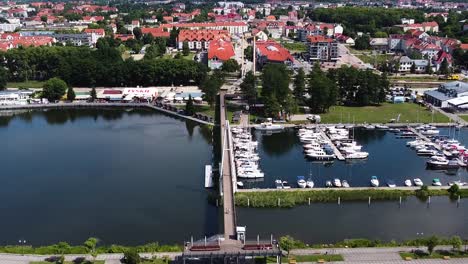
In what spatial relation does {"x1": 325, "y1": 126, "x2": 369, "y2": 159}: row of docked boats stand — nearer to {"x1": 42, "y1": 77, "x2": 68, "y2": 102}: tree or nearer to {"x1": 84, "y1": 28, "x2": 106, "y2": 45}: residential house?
{"x1": 42, "y1": 77, "x2": 68, "y2": 102}: tree

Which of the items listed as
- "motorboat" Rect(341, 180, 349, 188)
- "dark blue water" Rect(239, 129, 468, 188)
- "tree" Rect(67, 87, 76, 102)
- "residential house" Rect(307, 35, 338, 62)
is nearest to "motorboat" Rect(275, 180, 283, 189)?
"dark blue water" Rect(239, 129, 468, 188)

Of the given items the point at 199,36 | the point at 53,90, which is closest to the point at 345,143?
the point at 53,90

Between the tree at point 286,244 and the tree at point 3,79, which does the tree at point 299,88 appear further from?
the tree at point 3,79

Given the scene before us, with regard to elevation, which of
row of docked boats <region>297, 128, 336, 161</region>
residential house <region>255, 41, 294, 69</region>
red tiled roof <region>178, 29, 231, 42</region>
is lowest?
row of docked boats <region>297, 128, 336, 161</region>

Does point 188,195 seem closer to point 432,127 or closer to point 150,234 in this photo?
point 150,234

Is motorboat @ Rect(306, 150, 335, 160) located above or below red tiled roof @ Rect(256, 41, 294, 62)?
below

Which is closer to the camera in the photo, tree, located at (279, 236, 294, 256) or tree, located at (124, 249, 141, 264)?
tree, located at (124, 249, 141, 264)
